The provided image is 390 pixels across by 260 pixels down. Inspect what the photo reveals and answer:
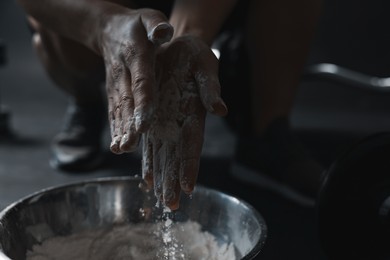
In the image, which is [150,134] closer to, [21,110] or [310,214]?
[310,214]

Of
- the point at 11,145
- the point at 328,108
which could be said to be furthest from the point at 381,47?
the point at 11,145

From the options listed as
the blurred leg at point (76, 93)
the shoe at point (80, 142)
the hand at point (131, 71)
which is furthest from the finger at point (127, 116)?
the shoe at point (80, 142)

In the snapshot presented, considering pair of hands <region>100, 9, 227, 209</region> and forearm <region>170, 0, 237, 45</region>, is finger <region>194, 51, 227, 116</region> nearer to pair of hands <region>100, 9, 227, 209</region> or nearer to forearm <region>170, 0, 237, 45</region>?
pair of hands <region>100, 9, 227, 209</region>

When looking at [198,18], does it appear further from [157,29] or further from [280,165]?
[280,165]

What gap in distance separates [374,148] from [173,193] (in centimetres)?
27

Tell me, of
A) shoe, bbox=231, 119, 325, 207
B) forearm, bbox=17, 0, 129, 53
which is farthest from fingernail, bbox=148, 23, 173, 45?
shoe, bbox=231, 119, 325, 207

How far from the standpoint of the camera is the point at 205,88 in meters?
0.67

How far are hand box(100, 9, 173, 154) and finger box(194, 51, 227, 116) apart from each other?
5 centimetres

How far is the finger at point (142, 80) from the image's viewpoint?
63 cm

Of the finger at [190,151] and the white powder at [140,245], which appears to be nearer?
the finger at [190,151]

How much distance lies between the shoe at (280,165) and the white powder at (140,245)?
329 millimetres

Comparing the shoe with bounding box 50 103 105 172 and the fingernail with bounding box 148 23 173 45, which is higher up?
the fingernail with bounding box 148 23 173 45

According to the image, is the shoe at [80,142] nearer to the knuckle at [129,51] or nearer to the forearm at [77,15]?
the forearm at [77,15]

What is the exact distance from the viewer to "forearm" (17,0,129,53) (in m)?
0.80
